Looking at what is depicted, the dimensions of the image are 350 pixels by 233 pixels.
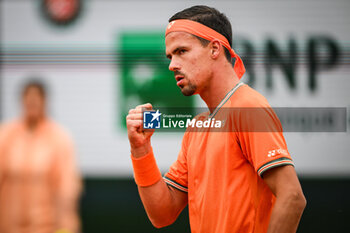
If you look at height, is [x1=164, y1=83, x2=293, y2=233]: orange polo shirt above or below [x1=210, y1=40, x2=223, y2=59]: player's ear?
below

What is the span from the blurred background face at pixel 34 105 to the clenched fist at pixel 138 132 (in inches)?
88.4

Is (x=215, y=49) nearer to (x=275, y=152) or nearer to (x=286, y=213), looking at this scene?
(x=275, y=152)

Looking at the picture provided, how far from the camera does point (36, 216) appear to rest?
3369 millimetres

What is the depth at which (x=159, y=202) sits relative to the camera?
1.62m

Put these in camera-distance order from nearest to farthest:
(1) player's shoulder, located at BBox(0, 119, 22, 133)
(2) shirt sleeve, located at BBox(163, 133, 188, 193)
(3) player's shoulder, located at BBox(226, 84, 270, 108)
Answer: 1. (3) player's shoulder, located at BBox(226, 84, 270, 108)
2. (2) shirt sleeve, located at BBox(163, 133, 188, 193)
3. (1) player's shoulder, located at BBox(0, 119, 22, 133)

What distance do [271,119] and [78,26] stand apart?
10.7ft

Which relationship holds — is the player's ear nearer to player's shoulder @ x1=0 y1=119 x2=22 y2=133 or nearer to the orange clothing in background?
the orange clothing in background

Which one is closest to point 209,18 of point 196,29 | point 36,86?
point 196,29

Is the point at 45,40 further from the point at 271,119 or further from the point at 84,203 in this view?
the point at 271,119

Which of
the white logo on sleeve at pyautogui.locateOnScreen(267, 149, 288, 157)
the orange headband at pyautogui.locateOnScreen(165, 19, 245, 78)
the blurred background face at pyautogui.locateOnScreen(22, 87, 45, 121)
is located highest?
the orange headband at pyautogui.locateOnScreen(165, 19, 245, 78)

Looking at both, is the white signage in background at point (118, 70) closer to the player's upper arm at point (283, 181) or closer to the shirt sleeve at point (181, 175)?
the shirt sleeve at point (181, 175)

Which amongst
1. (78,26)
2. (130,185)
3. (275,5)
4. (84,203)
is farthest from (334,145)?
(78,26)

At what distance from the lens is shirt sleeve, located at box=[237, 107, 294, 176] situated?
1299 mm

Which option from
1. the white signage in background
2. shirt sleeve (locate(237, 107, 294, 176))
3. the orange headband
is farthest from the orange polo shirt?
the white signage in background
